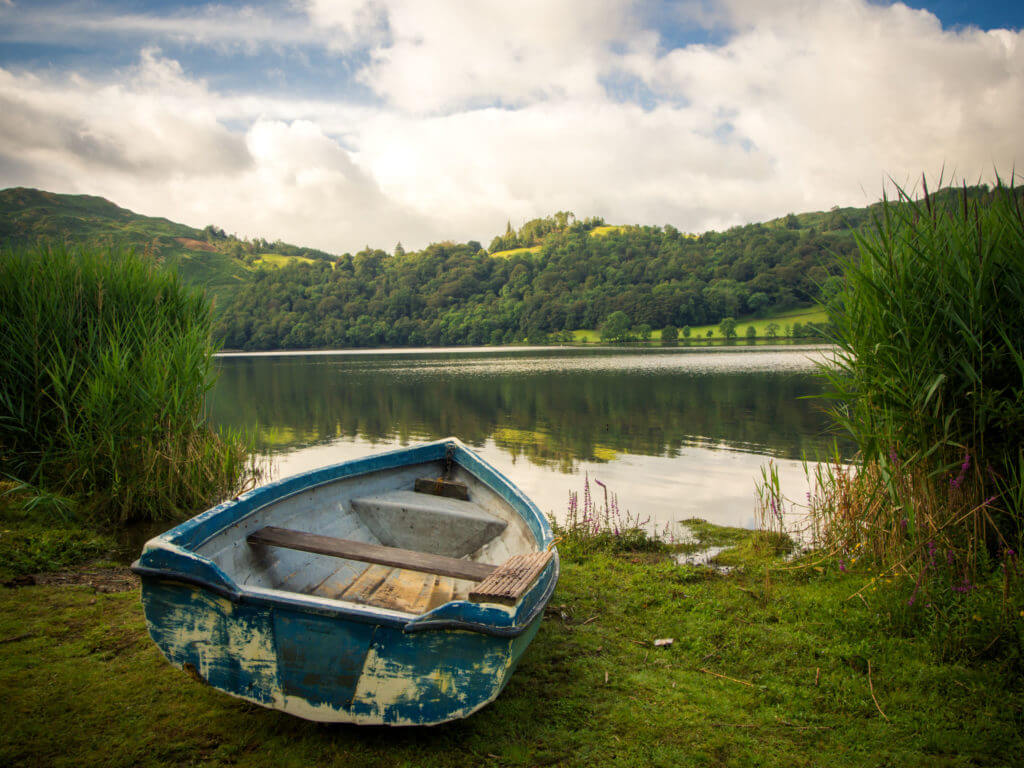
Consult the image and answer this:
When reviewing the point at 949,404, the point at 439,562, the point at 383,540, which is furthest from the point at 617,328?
the point at 439,562


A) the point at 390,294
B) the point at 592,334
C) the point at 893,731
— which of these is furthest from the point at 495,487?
the point at 390,294

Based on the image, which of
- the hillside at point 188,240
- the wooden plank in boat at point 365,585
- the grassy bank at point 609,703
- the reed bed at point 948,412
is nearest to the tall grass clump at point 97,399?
the grassy bank at point 609,703

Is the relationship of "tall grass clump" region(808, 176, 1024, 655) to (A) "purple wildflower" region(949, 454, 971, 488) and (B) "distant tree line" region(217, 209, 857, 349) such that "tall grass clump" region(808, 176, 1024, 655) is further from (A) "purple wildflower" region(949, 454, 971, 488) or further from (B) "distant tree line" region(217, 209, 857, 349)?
(B) "distant tree line" region(217, 209, 857, 349)

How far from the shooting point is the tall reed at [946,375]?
3990mm

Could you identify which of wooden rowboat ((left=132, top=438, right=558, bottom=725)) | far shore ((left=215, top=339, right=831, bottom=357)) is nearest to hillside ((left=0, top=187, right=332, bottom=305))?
far shore ((left=215, top=339, right=831, bottom=357))

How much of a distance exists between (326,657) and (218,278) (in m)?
122

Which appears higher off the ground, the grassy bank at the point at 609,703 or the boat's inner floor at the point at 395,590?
the boat's inner floor at the point at 395,590

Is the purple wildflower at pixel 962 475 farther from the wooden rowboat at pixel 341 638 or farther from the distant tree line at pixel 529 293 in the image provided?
the distant tree line at pixel 529 293

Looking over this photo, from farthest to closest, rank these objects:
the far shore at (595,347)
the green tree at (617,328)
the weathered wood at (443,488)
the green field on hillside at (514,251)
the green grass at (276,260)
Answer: the green field on hillside at (514,251), the green grass at (276,260), the green tree at (617,328), the far shore at (595,347), the weathered wood at (443,488)

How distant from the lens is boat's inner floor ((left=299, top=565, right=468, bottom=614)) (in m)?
4.08

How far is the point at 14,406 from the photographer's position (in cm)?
685

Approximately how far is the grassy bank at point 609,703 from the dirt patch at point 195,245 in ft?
456

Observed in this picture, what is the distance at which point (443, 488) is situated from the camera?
6.02 meters

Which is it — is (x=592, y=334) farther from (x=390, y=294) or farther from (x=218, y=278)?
(x=218, y=278)
